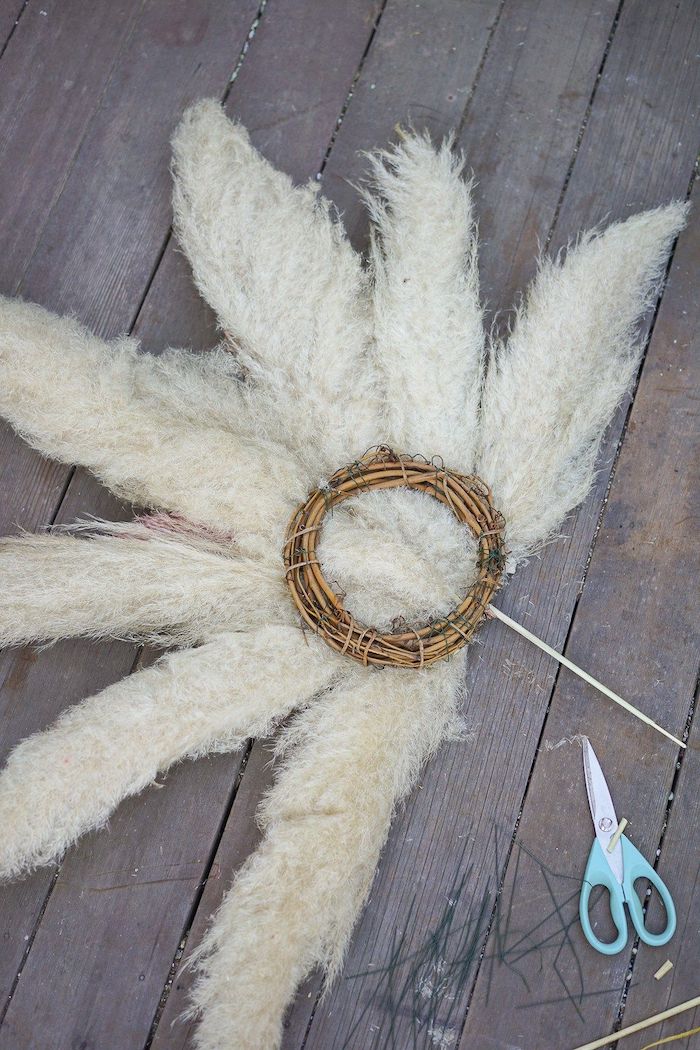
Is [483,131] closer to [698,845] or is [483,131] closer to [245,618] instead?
[245,618]

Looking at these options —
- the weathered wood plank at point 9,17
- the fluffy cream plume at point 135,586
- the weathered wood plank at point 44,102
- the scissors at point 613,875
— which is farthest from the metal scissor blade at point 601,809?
the weathered wood plank at point 9,17

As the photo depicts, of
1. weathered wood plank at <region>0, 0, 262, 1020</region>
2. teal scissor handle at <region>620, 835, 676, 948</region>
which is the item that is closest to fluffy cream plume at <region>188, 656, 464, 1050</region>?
teal scissor handle at <region>620, 835, 676, 948</region>

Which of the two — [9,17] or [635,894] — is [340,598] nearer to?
[635,894]

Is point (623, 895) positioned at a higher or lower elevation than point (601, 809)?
lower

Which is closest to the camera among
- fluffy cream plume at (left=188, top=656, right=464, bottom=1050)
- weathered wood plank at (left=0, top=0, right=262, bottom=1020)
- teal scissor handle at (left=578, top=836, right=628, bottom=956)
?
fluffy cream plume at (left=188, top=656, right=464, bottom=1050)

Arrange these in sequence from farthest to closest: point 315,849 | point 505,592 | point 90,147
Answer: point 90,147, point 505,592, point 315,849

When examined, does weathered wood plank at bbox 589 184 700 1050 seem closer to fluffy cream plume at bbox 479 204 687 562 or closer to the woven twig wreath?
fluffy cream plume at bbox 479 204 687 562

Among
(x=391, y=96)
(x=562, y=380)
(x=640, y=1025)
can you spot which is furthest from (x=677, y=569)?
(x=391, y=96)
